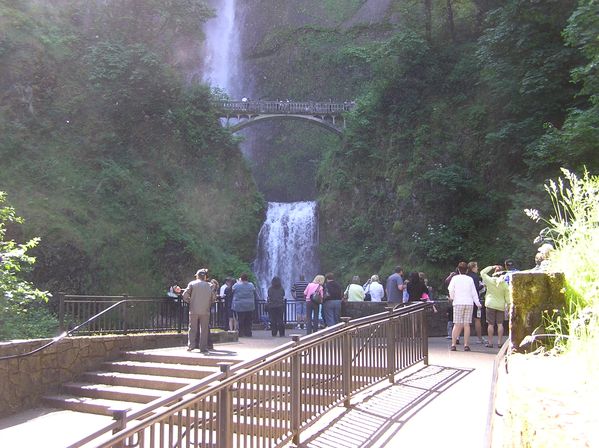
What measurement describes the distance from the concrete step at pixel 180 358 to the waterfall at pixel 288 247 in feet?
74.2

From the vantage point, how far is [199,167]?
37906mm

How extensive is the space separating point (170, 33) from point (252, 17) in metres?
23.9

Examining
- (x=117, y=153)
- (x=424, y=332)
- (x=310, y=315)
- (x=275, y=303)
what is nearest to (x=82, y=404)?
(x=424, y=332)

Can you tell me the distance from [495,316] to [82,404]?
8.49m

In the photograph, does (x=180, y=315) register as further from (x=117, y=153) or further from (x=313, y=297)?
(x=117, y=153)

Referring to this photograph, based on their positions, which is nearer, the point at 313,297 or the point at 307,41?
the point at 313,297

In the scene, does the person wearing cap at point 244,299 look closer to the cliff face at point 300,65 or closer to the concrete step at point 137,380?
the concrete step at point 137,380

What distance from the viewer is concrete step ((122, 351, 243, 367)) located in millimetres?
11750

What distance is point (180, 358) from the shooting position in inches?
485

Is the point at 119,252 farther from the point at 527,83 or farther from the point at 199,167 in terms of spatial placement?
the point at 527,83

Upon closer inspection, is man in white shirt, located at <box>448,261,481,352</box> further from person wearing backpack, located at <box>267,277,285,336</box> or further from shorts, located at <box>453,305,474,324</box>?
person wearing backpack, located at <box>267,277,285,336</box>

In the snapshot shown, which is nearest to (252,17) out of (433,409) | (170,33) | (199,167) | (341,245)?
(170,33)

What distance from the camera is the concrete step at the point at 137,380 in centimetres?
1121

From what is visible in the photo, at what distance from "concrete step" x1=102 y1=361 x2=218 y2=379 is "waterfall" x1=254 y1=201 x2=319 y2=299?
23.0 metres
